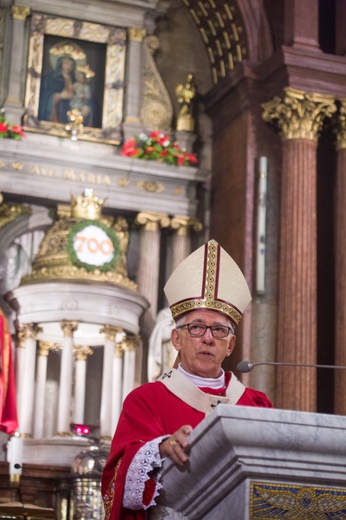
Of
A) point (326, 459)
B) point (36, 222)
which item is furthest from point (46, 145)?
point (326, 459)

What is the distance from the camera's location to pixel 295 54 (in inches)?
530

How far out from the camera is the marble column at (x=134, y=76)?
577 inches

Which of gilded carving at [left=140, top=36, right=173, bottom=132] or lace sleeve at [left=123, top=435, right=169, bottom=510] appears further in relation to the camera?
gilded carving at [left=140, top=36, right=173, bottom=132]

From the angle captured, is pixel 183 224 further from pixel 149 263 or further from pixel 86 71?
pixel 86 71

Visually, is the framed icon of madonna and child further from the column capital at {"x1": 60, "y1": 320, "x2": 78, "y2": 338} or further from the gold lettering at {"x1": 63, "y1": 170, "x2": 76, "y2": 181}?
the column capital at {"x1": 60, "y1": 320, "x2": 78, "y2": 338}

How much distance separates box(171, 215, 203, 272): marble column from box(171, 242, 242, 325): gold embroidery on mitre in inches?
377

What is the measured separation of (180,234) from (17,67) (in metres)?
3.02

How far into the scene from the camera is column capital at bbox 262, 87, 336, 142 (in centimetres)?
1347

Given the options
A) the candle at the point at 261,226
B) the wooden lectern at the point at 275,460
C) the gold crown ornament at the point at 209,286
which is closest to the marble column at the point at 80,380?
the candle at the point at 261,226

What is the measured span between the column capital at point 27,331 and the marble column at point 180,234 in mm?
2143

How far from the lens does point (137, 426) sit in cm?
429

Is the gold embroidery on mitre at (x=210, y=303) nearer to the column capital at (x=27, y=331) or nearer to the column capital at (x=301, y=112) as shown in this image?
the column capital at (x=27, y=331)

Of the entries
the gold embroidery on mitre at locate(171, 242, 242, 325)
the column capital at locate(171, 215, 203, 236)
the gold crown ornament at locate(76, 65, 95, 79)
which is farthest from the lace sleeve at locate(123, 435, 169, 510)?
the gold crown ornament at locate(76, 65, 95, 79)

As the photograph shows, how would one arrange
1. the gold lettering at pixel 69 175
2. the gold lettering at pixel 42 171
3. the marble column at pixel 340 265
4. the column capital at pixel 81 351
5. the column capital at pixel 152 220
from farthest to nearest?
the column capital at pixel 152 220
the gold lettering at pixel 69 175
the gold lettering at pixel 42 171
the column capital at pixel 81 351
the marble column at pixel 340 265
